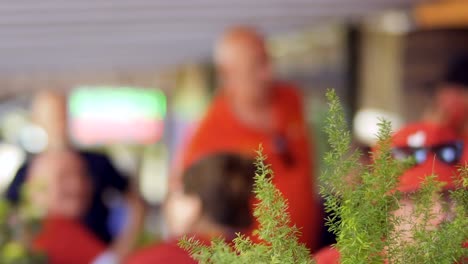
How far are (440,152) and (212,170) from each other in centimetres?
83

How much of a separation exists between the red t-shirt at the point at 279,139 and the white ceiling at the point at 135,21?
1.78 metres

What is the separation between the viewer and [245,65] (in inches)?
158

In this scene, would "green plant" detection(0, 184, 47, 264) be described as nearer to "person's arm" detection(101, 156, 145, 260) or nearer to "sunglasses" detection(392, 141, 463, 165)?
"person's arm" detection(101, 156, 145, 260)

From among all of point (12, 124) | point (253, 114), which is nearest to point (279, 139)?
point (253, 114)

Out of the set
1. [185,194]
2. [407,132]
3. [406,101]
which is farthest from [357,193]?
[406,101]

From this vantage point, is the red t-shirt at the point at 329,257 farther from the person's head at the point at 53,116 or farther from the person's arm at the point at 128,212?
the person's head at the point at 53,116

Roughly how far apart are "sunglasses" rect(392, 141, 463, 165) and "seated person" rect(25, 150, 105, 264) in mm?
2209

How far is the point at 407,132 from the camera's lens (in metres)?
2.11

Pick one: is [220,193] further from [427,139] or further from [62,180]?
[62,180]

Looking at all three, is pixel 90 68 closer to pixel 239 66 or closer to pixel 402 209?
pixel 239 66

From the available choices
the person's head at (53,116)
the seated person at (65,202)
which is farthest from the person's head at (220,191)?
the person's head at (53,116)

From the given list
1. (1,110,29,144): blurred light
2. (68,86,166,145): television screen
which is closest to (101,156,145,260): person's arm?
(68,86,166,145): television screen

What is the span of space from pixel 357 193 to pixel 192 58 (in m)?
10.5

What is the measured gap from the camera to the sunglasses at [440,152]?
1.89 metres
